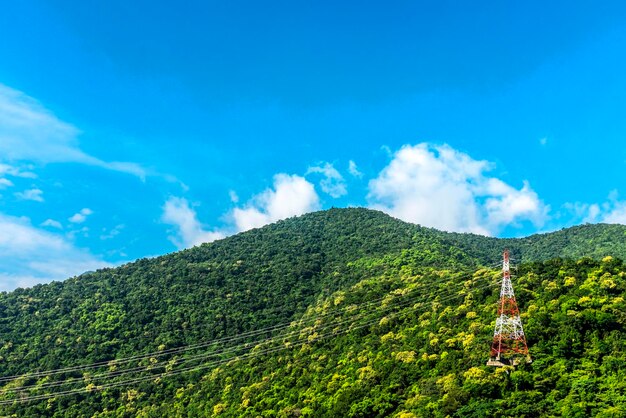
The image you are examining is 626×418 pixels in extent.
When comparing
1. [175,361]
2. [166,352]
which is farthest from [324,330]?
[166,352]

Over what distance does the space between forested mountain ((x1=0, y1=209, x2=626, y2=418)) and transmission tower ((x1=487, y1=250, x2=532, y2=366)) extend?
3.15 feet

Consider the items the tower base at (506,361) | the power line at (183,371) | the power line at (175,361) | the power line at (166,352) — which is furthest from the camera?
the power line at (166,352)

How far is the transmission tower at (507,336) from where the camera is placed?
40.9 meters

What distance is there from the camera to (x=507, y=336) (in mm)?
42531

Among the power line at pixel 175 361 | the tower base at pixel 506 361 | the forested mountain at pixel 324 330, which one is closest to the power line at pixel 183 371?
the forested mountain at pixel 324 330

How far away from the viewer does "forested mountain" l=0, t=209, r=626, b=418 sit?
43.1m

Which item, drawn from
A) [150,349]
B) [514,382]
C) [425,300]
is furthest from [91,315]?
[514,382]

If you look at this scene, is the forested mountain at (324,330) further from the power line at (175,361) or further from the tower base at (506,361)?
the tower base at (506,361)

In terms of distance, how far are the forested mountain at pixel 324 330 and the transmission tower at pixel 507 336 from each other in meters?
0.96

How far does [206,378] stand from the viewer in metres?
74.8

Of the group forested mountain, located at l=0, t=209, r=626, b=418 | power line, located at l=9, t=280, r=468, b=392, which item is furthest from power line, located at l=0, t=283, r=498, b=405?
power line, located at l=9, t=280, r=468, b=392

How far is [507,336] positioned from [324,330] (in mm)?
32994

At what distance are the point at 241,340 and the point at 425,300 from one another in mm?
32551

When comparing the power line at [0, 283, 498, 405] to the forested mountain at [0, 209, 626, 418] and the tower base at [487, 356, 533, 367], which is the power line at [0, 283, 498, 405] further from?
the tower base at [487, 356, 533, 367]
